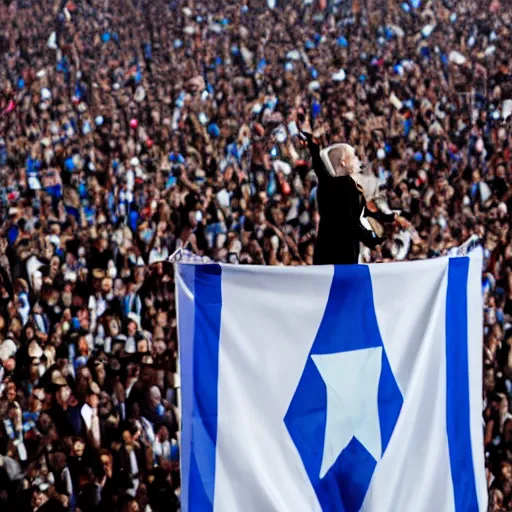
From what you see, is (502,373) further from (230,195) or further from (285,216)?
(230,195)

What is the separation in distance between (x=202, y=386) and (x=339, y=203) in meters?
0.69

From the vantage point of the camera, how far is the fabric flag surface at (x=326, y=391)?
2.21 m

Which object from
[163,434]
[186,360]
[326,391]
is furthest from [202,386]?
[163,434]

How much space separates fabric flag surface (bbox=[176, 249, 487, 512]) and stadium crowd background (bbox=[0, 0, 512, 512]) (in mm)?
2538

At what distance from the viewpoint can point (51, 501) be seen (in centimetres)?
464

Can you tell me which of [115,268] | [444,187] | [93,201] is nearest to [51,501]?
[115,268]

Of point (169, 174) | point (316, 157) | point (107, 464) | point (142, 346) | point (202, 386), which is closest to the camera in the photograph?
point (202, 386)

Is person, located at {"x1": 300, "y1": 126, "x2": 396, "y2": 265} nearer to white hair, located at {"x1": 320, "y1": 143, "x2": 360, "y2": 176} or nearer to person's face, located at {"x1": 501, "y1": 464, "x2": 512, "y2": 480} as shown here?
white hair, located at {"x1": 320, "y1": 143, "x2": 360, "y2": 176}

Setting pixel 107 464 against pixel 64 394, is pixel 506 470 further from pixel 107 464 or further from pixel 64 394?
pixel 64 394

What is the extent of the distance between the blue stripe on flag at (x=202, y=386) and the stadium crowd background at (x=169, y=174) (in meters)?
2.61

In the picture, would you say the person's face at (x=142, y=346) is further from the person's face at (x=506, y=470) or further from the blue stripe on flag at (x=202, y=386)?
the blue stripe on flag at (x=202, y=386)

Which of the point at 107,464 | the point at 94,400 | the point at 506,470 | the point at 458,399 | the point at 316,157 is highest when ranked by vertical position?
the point at 316,157

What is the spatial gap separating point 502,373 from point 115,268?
2369 millimetres

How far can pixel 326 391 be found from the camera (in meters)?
2.29
